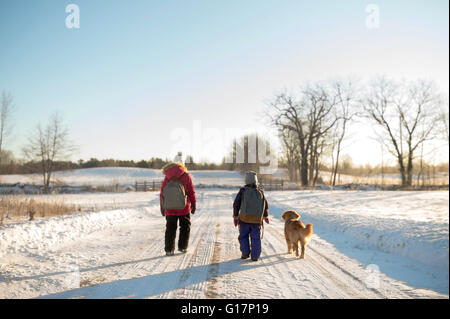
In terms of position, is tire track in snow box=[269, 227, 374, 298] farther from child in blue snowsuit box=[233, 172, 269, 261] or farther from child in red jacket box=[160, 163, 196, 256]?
child in red jacket box=[160, 163, 196, 256]

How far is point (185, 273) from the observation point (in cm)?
434

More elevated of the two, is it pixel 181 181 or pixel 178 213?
pixel 181 181

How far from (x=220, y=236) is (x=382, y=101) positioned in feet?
122

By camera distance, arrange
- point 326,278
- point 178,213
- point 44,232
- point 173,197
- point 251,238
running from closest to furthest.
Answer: point 326,278, point 251,238, point 173,197, point 178,213, point 44,232

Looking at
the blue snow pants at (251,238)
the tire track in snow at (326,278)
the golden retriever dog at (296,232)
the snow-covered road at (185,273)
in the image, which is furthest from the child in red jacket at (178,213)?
the tire track in snow at (326,278)

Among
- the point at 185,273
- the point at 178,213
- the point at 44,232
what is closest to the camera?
the point at 185,273

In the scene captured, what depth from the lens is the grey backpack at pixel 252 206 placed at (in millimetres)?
5371

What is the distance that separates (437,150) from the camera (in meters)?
38.5

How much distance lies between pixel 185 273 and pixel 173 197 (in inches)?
64.1

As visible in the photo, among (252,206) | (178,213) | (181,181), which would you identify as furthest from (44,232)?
(252,206)

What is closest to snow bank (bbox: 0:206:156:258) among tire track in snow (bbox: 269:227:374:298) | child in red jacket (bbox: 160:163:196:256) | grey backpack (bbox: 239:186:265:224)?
child in red jacket (bbox: 160:163:196:256)

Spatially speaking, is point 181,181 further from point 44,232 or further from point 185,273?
point 44,232

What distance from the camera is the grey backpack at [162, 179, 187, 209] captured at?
17.9ft
